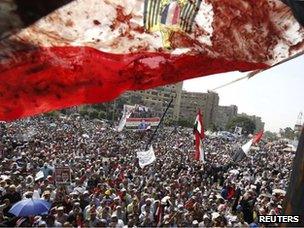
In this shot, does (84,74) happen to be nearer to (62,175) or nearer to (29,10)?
(29,10)

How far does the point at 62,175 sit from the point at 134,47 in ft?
39.3

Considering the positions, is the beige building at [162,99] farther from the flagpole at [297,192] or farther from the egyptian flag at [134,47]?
the flagpole at [297,192]

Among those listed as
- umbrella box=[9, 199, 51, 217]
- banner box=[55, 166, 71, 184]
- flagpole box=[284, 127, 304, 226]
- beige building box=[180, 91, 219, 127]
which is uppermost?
flagpole box=[284, 127, 304, 226]

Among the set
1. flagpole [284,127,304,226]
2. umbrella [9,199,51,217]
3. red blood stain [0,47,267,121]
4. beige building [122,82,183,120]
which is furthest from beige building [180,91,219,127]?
flagpole [284,127,304,226]

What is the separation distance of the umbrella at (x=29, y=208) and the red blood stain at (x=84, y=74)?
5525mm

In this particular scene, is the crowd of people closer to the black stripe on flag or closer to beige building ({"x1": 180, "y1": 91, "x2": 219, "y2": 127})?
the black stripe on flag

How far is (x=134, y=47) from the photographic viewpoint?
13.5 feet

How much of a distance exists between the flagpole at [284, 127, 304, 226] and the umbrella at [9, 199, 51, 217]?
6.80m

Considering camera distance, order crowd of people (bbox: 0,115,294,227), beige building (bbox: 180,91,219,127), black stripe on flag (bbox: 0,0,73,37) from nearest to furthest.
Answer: black stripe on flag (bbox: 0,0,73,37), crowd of people (bbox: 0,115,294,227), beige building (bbox: 180,91,219,127)

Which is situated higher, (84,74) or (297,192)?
(84,74)

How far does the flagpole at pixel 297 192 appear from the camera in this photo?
10.3ft

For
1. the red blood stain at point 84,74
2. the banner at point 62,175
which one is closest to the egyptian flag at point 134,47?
the red blood stain at point 84,74

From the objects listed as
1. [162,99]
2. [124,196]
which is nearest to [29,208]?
[124,196]

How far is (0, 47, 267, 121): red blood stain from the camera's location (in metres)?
3.88
